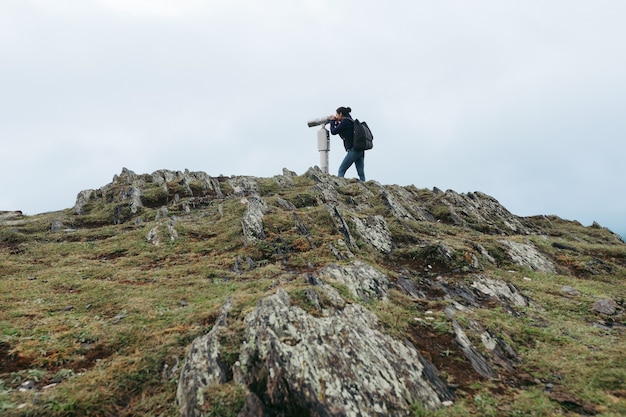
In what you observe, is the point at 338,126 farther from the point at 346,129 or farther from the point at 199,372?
the point at 199,372

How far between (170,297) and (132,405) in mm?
6749

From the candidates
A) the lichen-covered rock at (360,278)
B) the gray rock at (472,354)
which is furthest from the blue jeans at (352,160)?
the gray rock at (472,354)

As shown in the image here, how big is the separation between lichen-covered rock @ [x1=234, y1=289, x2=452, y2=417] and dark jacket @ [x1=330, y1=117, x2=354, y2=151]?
24.6 metres

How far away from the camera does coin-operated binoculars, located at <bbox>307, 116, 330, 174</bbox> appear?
36569 mm

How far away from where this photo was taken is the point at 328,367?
9383 mm

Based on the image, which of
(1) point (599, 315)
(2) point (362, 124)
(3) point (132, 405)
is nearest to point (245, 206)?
(2) point (362, 124)

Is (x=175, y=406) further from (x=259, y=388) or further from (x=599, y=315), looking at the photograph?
(x=599, y=315)

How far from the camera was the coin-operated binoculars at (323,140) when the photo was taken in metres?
36.6

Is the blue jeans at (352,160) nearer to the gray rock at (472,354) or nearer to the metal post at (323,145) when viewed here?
the metal post at (323,145)

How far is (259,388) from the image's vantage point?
29.0 ft

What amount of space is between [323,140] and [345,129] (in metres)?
4.21

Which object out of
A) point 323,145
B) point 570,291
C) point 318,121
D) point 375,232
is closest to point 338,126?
point 318,121

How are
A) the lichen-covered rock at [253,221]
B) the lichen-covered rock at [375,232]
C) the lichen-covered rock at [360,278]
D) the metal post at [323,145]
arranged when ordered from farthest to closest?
the metal post at [323,145], the lichen-covered rock at [375,232], the lichen-covered rock at [253,221], the lichen-covered rock at [360,278]

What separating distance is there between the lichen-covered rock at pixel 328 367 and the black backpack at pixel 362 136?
23.8 m
